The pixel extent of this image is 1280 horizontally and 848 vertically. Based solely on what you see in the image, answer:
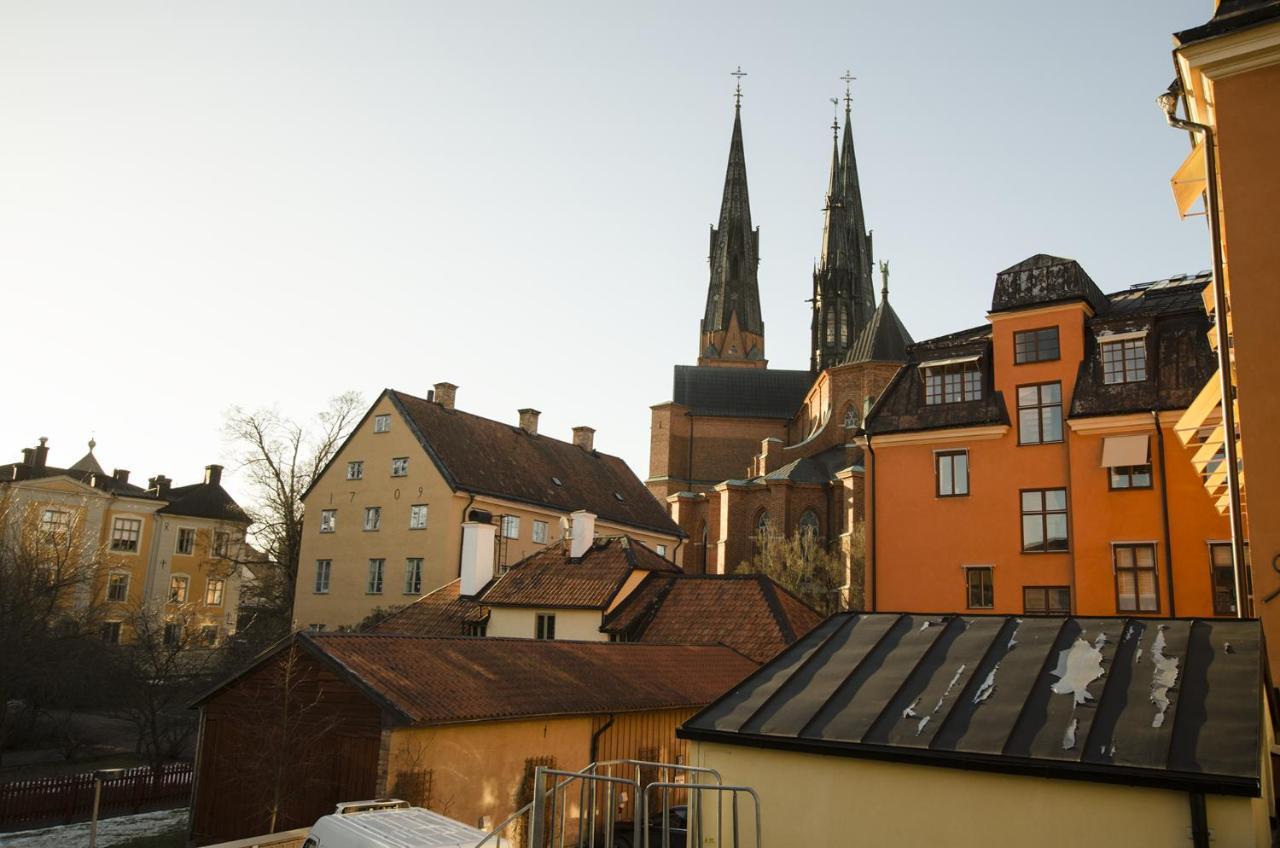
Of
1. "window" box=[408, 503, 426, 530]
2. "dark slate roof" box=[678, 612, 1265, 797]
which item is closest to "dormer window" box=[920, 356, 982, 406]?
"dark slate roof" box=[678, 612, 1265, 797]

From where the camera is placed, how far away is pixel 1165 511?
21.5m

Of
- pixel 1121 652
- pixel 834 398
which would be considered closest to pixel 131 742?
pixel 1121 652

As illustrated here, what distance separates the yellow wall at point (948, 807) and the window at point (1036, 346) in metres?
18.1

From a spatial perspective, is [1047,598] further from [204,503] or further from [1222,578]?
[204,503]

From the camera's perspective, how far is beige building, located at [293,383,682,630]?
38725mm

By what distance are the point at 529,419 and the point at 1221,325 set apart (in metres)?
40.1

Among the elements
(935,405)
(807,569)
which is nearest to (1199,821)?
(935,405)

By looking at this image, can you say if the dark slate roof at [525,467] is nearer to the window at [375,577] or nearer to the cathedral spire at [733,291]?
the window at [375,577]

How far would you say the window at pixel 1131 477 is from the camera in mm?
21953

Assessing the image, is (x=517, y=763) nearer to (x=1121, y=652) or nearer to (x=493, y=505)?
(x=1121, y=652)

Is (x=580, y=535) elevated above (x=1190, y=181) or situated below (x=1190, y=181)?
below

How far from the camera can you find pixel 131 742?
3231 cm

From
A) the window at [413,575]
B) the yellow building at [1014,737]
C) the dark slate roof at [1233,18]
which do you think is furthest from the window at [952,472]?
the window at [413,575]

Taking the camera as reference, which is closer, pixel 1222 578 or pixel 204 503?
pixel 1222 578
